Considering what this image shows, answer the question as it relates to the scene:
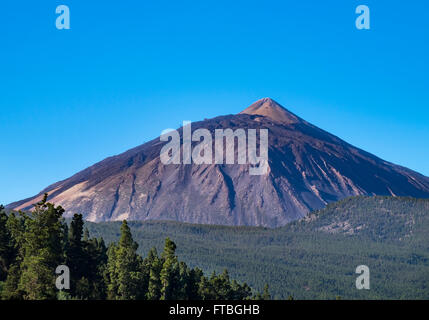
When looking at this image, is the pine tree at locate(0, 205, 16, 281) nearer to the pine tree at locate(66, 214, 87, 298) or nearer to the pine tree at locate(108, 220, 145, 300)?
the pine tree at locate(66, 214, 87, 298)

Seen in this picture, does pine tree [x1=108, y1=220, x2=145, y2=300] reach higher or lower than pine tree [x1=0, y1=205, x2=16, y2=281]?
lower

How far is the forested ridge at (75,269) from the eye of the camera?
91062mm

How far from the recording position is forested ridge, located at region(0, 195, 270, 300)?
91.1 m

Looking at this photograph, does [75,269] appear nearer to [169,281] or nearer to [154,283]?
[154,283]

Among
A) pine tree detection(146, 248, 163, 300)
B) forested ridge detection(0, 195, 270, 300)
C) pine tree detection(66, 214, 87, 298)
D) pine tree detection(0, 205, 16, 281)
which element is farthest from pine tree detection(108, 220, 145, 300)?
pine tree detection(0, 205, 16, 281)

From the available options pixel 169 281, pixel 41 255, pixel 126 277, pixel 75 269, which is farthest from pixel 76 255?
pixel 41 255

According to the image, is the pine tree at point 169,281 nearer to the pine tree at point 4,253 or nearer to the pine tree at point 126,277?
the pine tree at point 126,277

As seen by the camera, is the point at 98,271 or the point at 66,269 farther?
the point at 98,271

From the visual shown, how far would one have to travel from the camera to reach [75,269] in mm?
107312
